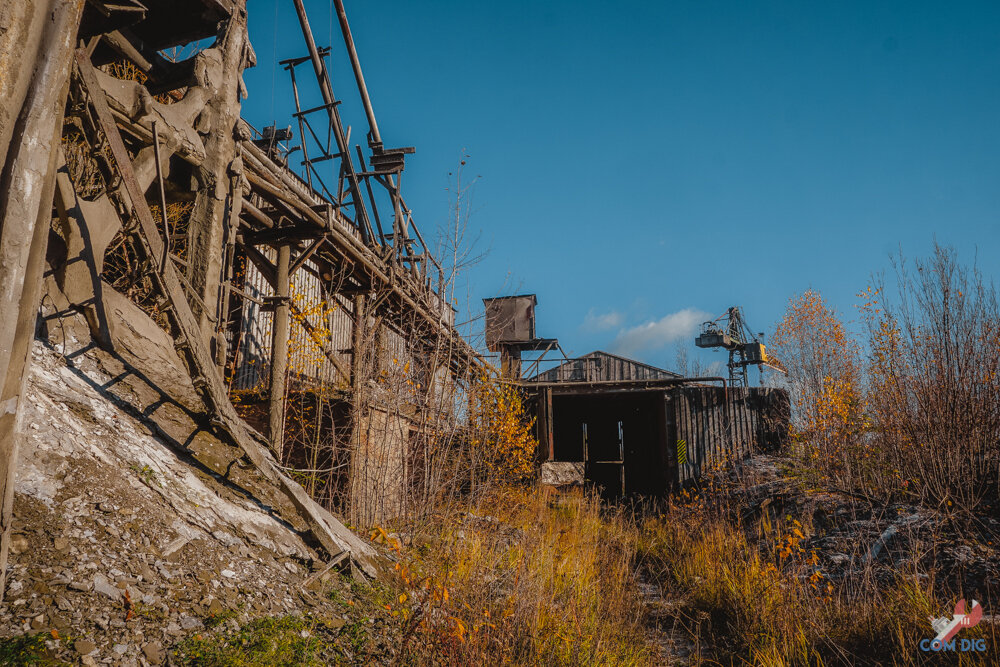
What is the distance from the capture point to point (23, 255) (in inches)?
83.7

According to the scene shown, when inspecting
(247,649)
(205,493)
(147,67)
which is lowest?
(247,649)

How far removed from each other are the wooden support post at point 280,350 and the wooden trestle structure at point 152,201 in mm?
19

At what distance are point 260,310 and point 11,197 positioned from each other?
29.5 ft

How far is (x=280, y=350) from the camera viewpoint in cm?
793

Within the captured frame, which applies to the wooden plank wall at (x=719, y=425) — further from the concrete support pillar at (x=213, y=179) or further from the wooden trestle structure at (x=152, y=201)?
the concrete support pillar at (x=213, y=179)

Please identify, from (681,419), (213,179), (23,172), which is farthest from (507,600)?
(681,419)

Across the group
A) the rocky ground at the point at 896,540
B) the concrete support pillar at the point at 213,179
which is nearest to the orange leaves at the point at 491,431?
the concrete support pillar at the point at 213,179

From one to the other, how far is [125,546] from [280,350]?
5.12m

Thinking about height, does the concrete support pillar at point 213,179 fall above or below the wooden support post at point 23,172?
above

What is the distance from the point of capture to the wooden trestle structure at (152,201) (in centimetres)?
218

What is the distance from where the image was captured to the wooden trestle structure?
218 centimetres

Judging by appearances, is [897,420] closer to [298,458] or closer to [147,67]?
[298,458]

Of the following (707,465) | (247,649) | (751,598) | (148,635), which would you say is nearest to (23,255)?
(148,635)

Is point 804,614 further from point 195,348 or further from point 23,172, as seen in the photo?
point 23,172
